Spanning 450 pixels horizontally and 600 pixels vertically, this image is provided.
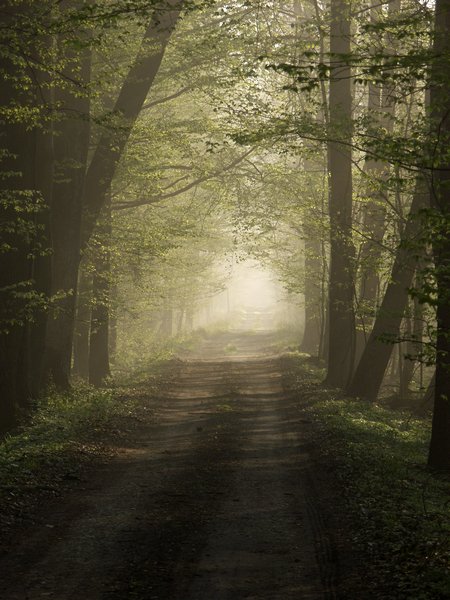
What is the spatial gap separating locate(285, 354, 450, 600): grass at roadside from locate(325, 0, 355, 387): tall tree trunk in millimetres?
3644

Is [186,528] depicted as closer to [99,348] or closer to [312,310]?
[99,348]

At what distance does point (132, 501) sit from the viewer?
959 centimetres

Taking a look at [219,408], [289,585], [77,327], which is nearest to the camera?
[289,585]

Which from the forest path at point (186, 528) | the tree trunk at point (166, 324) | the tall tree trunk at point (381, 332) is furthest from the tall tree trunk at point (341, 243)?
the tree trunk at point (166, 324)

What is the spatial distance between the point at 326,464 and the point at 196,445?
2791 millimetres

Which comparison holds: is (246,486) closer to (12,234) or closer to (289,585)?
(289,585)

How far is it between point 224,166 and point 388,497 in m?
20.2

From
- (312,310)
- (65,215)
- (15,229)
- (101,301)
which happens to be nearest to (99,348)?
(101,301)

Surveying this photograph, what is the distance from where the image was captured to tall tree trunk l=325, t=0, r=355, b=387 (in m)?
20.8

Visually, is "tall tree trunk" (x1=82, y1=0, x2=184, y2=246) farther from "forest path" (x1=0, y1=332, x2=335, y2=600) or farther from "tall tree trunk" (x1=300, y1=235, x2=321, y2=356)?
"tall tree trunk" (x1=300, y1=235, x2=321, y2=356)

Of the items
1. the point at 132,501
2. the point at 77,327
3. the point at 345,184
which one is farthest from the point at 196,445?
the point at 77,327

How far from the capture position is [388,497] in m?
9.77

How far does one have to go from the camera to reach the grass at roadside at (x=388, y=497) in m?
6.78

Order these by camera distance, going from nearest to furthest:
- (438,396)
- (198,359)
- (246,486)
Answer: (246,486) < (438,396) < (198,359)
